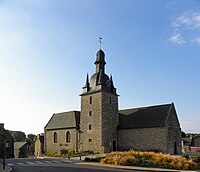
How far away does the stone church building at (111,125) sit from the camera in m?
→ 35.8

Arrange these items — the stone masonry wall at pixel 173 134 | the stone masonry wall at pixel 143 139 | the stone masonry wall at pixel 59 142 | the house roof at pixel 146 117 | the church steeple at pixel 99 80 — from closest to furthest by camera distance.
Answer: the stone masonry wall at pixel 143 139
the stone masonry wall at pixel 173 134
the house roof at pixel 146 117
the church steeple at pixel 99 80
the stone masonry wall at pixel 59 142

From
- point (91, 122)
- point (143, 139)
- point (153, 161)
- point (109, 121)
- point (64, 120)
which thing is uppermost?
point (64, 120)

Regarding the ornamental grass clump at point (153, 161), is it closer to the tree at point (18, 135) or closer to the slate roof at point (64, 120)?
the slate roof at point (64, 120)

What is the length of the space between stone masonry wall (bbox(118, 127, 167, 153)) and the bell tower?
56.3 inches

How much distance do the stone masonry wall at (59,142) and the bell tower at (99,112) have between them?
6.73 feet

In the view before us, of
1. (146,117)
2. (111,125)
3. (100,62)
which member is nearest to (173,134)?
(146,117)

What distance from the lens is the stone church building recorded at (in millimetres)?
35750

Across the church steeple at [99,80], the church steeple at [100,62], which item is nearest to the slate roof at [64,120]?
the church steeple at [99,80]

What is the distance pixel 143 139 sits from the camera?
36531 millimetres

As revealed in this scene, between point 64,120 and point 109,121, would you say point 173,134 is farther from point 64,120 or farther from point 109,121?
point 64,120

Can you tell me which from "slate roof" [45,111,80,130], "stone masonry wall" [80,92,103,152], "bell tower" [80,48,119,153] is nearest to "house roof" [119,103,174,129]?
"bell tower" [80,48,119,153]

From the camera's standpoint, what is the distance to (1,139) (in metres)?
42.9

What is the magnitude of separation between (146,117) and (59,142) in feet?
49.6

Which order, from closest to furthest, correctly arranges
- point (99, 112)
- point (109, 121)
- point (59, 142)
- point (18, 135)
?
point (99, 112), point (109, 121), point (59, 142), point (18, 135)
